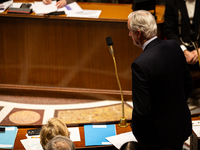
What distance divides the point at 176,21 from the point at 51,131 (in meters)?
2.53

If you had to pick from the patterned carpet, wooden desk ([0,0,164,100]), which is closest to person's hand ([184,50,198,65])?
wooden desk ([0,0,164,100])

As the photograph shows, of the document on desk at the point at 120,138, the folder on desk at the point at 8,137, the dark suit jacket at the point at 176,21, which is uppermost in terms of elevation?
the dark suit jacket at the point at 176,21

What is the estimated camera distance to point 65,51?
4.13m

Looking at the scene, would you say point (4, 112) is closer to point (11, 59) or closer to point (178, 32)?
point (11, 59)

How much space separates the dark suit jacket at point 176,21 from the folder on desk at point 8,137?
2.29 m

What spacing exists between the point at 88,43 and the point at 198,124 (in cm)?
208

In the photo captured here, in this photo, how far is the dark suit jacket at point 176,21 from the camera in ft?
12.1

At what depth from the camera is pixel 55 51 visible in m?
4.14

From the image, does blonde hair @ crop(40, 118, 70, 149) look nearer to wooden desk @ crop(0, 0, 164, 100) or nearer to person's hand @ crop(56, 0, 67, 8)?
wooden desk @ crop(0, 0, 164, 100)

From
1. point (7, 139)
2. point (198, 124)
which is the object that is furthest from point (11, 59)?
point (198, 124)

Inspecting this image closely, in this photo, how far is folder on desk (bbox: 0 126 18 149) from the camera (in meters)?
2.12

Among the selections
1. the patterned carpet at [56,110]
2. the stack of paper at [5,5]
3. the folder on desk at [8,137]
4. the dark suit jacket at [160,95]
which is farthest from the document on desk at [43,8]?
the dark suit jacket at [160,95]

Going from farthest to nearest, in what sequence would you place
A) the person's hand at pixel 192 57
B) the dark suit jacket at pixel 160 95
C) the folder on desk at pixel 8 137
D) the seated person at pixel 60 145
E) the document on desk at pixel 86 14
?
1. the document on desk at pixel 86 14
2. the person's hand at pixel 192 57
3. the folder on desk at pixel 8 137
4. the dark suit jacket at pixel 160 95
5. the seated person at pixel 60 145

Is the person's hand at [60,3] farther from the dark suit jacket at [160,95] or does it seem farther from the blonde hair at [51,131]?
the blonde hair at [51,131]
